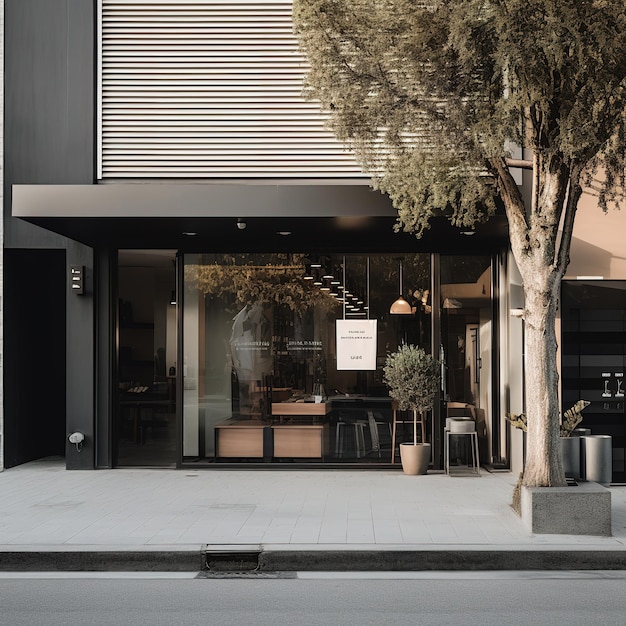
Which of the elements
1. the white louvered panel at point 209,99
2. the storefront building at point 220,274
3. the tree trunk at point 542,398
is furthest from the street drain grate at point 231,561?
the white louvered panel at point 209,99

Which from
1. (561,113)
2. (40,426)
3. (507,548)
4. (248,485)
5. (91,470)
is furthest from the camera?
(40,426)

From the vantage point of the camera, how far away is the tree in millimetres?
8977

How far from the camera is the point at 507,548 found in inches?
335

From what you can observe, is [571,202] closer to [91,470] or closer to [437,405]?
[437,405]

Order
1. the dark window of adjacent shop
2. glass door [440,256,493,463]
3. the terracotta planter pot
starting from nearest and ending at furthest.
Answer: the dark window of adjacent shop
the terracotta planter pot
glass door [440,256,493,463]

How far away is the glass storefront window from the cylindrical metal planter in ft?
11.3

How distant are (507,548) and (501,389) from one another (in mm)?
5889

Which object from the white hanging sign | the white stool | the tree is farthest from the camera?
the white hanging sign

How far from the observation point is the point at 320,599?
724 cm

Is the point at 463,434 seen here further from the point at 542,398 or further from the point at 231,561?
the point at 231,561

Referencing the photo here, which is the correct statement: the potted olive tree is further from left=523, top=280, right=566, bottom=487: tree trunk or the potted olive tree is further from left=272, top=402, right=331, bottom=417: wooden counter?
left=523, top=280, right=566, bottom=487: tree trunk

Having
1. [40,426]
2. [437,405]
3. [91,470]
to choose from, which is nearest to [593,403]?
[437,405]

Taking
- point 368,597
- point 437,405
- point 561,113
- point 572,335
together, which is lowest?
point 368,597

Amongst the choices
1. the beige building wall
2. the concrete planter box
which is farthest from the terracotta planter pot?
the concrete planter box
